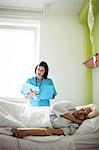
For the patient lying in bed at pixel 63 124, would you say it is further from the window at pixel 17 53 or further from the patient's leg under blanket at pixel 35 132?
the window at pixel 17 53

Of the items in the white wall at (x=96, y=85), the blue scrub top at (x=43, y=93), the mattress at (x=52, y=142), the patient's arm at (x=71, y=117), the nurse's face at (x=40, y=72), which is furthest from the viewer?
the white wall at (x=96, y=85)

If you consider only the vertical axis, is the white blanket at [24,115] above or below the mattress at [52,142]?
above

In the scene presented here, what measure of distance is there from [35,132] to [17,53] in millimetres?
1664

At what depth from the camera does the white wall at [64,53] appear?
3324 millimetres

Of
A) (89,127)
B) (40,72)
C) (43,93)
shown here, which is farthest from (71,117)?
(40,72)

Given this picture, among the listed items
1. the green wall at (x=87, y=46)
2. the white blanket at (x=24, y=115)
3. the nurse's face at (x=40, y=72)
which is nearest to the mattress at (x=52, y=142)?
the white blanket at (x=24, y=115)

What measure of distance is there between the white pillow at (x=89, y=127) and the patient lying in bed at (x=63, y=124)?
7cm

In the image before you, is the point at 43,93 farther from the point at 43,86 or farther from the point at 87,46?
the point at 87,46

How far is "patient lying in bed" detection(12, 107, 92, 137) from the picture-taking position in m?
1.95

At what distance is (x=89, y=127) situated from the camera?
2.08 meters

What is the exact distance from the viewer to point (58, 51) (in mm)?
3361

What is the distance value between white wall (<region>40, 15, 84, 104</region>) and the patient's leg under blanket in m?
1.23

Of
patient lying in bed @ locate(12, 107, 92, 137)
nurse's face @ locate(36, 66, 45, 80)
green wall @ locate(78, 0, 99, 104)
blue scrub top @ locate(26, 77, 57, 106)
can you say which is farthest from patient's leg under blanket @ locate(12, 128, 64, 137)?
green wall @ locate(78, 0, 99, 104)

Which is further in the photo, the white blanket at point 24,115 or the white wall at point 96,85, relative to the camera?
the white wall at point 96,85
